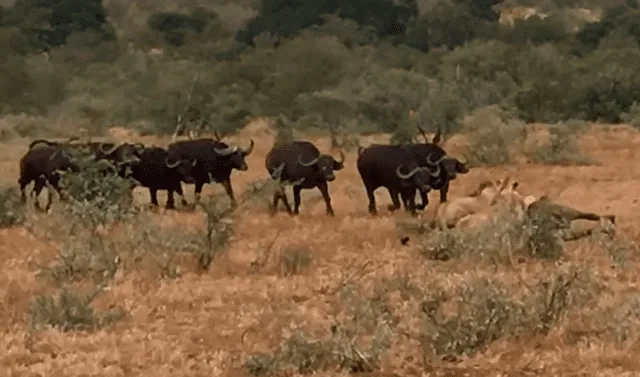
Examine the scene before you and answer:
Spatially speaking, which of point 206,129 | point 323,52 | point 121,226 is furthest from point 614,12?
point 121,226

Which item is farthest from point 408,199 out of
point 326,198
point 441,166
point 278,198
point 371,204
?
point 278,198

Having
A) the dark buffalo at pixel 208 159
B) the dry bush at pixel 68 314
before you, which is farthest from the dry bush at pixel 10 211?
the dry bush at pixel 68 314

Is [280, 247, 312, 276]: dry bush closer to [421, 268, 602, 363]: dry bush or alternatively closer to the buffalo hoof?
Answer: [421, 268, 602, 363]: dry bush

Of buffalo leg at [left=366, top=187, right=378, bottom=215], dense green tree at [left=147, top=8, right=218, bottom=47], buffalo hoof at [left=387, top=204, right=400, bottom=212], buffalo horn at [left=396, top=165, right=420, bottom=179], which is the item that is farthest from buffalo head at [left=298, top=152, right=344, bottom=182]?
dense green tree at [left=147, top=8, right=218, bottom=47]

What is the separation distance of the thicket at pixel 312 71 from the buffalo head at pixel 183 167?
9778mm

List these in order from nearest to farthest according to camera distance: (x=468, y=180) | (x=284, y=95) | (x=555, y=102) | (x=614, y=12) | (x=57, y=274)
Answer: (x=57, y=274) → (x=468, y=180) → (x=555, y=102) → (x=284, y=95) → (x=614, y=12)

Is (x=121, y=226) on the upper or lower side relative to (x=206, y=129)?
upper

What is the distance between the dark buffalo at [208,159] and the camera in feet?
58.1

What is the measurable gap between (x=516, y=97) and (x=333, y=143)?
8.85 metres

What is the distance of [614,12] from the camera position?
64.4 meters

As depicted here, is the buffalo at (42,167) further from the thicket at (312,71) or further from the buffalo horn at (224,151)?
the thicket at (312,71)

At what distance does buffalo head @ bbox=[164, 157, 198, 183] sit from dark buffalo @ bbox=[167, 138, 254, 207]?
0.30ft

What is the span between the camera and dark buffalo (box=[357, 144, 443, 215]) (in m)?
15.5

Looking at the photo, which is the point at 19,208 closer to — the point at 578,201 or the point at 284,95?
the point at 578,201
